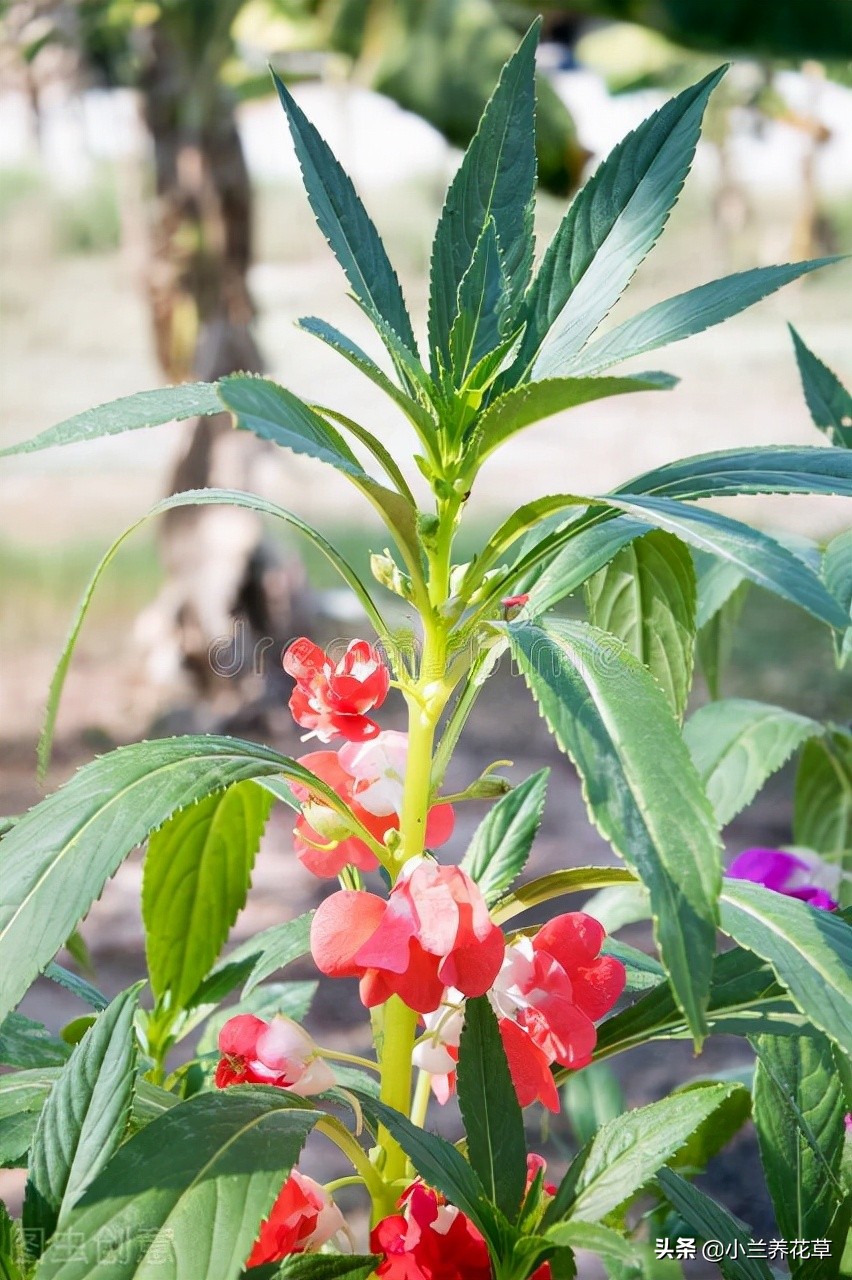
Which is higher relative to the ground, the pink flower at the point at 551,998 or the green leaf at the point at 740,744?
the green leaf at the point at 740,744

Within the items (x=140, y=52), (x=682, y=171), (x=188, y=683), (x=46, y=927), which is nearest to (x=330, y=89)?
(x=140, y=52)

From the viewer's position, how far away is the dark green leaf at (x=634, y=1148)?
1.14ft

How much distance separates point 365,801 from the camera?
0.41m

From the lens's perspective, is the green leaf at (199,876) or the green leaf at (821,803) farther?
the green leaf at (821,803)

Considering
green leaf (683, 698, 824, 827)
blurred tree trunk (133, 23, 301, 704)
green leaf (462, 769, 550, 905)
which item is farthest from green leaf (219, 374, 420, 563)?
blurred tree trunk (133, 23, 301, 704)

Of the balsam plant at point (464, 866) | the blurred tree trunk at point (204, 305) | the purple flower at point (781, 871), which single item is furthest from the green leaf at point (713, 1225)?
the blurred tree trunk at point (204, 305)

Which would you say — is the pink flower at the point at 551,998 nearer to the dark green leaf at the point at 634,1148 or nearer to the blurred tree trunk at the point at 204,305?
the dark green leaf at the point at 634,1148

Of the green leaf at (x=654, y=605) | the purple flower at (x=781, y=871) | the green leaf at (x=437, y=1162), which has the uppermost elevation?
the green leaf at (x=654, y=605)

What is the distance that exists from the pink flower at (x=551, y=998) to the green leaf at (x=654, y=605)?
0.32ft

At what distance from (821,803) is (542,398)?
0.50 meters

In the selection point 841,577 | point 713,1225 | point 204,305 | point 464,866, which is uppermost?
point 204,305

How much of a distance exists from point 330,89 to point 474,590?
2.35 m

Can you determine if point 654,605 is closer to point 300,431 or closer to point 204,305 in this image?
point 300,431

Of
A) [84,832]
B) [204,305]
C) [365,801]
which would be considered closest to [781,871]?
[365,801]
